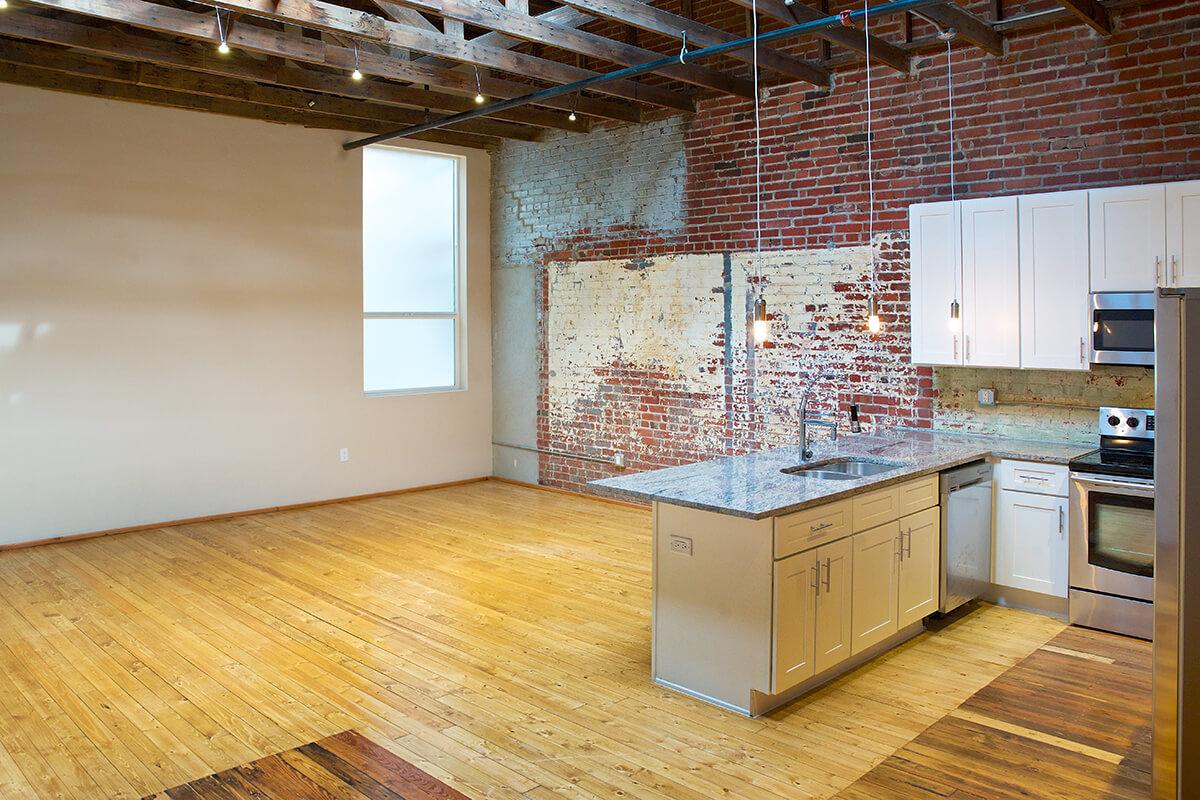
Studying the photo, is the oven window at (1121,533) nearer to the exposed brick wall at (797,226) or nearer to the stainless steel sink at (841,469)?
the exposed brick wall at (797,226)

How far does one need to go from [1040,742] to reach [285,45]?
537 cm

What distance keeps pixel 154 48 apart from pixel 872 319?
15.5 feet

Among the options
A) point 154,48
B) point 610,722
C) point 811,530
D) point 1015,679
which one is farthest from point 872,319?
point 154,48

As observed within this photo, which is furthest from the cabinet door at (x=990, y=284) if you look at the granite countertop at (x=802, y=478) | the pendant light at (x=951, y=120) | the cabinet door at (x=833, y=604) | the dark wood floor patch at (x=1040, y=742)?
the cabinet door at (x=833, y=604)

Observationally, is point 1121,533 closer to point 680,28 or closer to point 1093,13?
point 1093,13

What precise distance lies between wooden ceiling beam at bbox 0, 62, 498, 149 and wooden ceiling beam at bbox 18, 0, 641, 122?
59.1 inches

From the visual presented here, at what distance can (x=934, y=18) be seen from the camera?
5.23m

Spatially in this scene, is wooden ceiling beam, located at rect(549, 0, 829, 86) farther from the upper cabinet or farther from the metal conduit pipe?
the upper cabinet

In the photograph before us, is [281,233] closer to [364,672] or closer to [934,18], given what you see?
[364,672]

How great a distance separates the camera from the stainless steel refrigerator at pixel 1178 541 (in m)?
2.41

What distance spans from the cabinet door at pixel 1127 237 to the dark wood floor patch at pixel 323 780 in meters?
4.19

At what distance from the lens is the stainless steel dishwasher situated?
5047 millimetres

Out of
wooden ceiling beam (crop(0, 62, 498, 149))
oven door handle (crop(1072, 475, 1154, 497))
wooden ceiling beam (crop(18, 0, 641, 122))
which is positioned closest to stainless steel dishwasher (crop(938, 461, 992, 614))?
oven door handle (crop(1072, 475, 1154, 497))

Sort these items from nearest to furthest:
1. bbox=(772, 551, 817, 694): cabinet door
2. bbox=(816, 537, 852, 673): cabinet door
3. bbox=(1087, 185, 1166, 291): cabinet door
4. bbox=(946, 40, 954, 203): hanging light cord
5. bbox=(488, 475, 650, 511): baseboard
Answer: bbox=(772, 551, 817, 694): cabinet door, bbox=(816, 537, 852, 673): cabinet door, bbox=(1087, 185, 1166, 291): cabinet door, bbox=(946, 40, 954, 203): hanging light cord, bbox=(488, 475, 650, 511): baseboard
